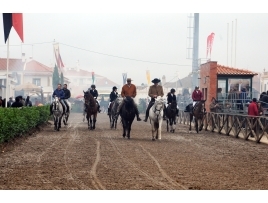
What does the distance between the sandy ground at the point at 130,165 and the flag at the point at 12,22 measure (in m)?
7.17

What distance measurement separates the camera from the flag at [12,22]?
85.0 feet

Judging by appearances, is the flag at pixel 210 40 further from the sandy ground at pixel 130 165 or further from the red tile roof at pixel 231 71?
the sandy ground at pixel 130 165

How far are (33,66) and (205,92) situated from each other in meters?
53.9

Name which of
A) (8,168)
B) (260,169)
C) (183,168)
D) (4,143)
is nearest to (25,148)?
(4,143)

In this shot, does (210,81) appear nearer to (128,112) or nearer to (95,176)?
(128,112)

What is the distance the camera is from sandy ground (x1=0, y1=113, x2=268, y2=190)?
412 inches

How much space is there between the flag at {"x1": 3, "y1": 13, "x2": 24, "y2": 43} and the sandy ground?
7.17 m

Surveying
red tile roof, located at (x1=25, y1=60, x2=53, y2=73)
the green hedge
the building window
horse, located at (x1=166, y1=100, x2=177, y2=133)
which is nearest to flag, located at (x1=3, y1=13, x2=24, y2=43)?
the green hedge

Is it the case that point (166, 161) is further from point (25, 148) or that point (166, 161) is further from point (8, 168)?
point (25, 148)

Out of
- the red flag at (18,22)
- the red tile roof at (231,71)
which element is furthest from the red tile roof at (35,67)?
the red flag at (18,22)

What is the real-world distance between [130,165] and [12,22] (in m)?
14.8

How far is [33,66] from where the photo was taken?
86500mm

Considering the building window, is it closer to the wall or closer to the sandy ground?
the wall

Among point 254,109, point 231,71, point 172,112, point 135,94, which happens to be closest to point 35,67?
point 231,71
